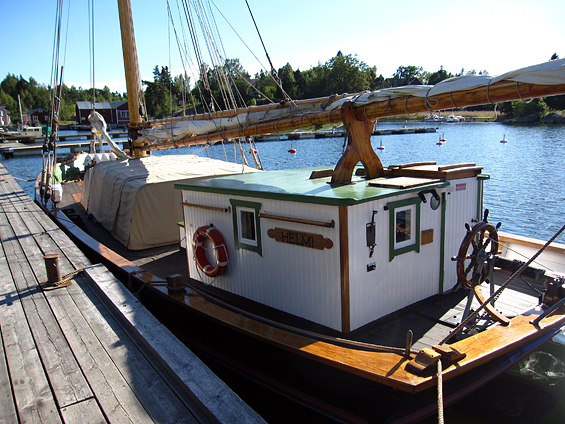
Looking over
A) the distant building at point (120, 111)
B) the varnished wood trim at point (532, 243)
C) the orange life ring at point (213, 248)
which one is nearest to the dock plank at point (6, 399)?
the orange life ring at point (213, 248)

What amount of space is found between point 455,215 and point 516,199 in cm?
1695

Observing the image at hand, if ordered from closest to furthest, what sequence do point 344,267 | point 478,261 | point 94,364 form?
1. point 94,364
2. point 344,267
3. point 478,261

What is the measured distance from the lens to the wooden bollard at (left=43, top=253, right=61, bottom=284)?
19.9 feet

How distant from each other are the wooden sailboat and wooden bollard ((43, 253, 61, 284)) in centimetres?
131

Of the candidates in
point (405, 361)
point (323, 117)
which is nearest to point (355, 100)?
point (323, 117)

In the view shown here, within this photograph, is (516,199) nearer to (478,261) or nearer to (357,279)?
(478,261)

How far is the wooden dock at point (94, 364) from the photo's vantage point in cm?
346

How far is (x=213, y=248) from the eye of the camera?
6.64 m

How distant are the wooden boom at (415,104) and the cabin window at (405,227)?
4.11 ft

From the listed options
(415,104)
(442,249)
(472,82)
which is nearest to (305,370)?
(442,249)

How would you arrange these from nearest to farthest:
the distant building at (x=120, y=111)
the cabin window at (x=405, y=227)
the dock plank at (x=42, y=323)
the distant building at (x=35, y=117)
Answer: the dock plank at (x=42, y=323) → the cabin window at (x=405, y=227) → the distant building at (x=120, y=111) → the distant building at (x=35, y=117)

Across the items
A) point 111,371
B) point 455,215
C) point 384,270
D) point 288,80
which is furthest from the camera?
point 288,80

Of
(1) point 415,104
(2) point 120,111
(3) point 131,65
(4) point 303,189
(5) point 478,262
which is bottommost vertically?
(5) point 478,262

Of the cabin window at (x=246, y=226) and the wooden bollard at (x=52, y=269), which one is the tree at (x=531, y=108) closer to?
the cabin window at (x=246, y=226)
